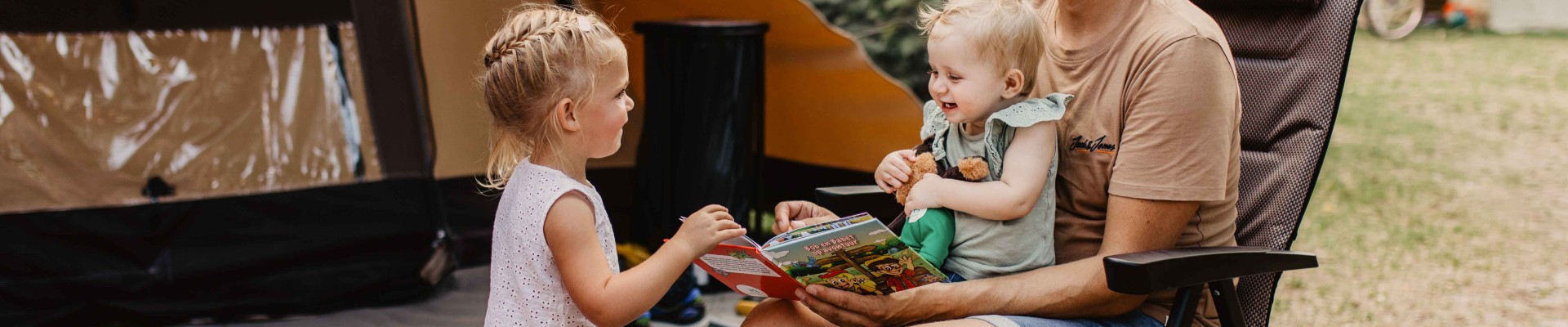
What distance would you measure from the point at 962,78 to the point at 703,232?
444mm

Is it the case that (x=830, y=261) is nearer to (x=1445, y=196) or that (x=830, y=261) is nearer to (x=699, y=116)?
(x=699, y=116)

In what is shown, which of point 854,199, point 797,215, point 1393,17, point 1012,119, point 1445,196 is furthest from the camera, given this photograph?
point 1393,17

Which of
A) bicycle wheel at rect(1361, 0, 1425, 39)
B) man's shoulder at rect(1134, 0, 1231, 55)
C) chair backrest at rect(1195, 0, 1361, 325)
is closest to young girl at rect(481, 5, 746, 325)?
man's shoulder at rect(1134, 0, 1231, 55)

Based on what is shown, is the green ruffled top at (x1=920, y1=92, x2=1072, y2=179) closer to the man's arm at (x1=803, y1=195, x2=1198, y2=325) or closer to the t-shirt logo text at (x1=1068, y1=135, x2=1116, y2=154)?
the t-shirt logo text at (x1=1068, y1=135, x2=1116, y2=154)

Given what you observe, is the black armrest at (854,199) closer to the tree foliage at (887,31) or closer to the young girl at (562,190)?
the young girl at (562,190)

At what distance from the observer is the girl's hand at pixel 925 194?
65.3 inches

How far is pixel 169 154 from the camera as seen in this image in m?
3.22

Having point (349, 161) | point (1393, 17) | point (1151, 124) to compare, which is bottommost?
point (1393, 17)

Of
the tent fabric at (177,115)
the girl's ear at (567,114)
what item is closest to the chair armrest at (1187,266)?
the girl's ear at (567,114)

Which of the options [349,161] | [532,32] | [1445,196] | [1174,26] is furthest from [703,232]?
[1445,196]

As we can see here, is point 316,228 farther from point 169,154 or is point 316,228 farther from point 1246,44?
point 1246,44

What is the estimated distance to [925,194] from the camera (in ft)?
5.48

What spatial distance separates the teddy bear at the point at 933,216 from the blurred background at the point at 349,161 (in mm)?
1613

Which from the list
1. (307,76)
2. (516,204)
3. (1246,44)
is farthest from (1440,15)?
(516,204)
